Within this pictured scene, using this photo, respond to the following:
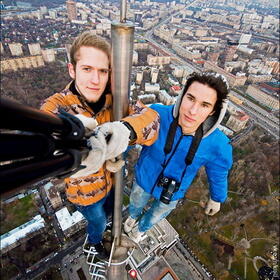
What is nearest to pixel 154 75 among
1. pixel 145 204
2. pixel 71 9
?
pixel 145 204

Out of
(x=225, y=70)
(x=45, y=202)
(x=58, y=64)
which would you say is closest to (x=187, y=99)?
(x=45, y=202)

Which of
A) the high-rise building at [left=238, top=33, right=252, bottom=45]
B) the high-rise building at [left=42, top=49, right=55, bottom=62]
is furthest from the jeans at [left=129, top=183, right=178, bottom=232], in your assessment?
the high-rise building at [left=238, top=33, right=252, bottom=45]

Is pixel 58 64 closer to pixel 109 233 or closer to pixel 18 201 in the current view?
pixel 18 201

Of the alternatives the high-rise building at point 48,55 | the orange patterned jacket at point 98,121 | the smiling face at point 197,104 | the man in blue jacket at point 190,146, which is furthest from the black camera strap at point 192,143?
the high-rise building at point 48,55

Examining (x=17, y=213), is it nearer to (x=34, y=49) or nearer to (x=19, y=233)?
(x=19, y=233)

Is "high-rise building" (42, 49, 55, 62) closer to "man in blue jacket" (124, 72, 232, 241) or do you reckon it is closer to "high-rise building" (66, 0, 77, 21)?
"high-rise building" (66, 0, 77, 21)

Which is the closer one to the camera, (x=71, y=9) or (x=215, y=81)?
(x=215, y=81)

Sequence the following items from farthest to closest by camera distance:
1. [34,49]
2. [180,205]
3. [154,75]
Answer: [34,49]
[154,75]
[180,205]
